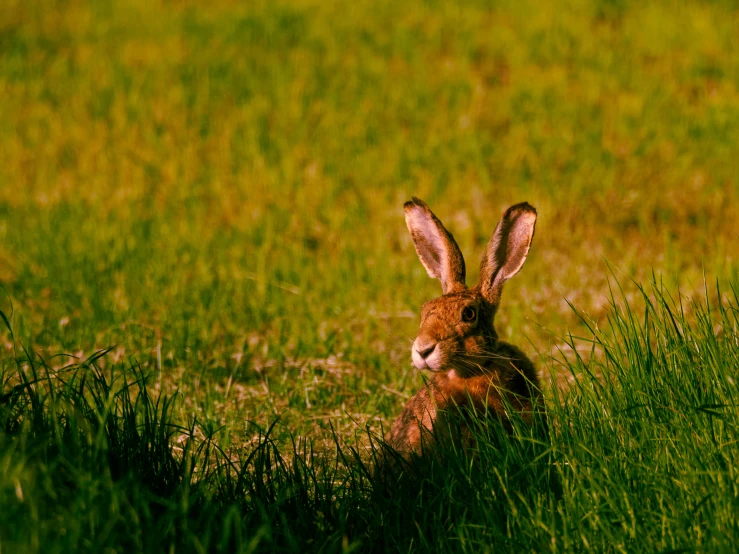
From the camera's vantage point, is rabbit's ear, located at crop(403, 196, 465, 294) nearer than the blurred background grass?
Yes

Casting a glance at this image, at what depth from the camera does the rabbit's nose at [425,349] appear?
381 centimetres

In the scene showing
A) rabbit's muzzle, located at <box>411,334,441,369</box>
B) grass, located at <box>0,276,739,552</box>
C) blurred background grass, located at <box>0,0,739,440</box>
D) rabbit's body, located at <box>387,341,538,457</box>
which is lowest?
grass, located at <box>0,276,739,552</box>

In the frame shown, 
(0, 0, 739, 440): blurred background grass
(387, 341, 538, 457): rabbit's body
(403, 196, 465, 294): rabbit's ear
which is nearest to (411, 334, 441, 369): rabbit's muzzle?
(387, 341, 538, 457): rabbit's body

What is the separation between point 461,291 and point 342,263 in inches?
118

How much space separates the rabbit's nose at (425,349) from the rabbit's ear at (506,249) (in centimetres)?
51

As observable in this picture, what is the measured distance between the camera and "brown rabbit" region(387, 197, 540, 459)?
3.88 m

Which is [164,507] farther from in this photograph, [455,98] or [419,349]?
[455,98]

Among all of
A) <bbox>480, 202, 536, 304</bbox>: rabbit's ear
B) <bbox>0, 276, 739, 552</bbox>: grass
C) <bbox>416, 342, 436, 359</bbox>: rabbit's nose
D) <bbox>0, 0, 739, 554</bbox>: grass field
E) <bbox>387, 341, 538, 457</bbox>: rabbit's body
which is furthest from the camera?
<bbox>480, 202, 536, 304</bbox>: rabbit's ear

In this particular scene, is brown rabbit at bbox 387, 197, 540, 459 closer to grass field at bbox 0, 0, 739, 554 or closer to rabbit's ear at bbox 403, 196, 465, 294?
rabbit's ear at bbox 403, 196, 465, 294

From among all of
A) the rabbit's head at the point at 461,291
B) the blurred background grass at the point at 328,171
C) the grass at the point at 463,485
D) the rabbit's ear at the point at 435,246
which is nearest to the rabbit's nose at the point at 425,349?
the rabbit's head at the point at 461,291

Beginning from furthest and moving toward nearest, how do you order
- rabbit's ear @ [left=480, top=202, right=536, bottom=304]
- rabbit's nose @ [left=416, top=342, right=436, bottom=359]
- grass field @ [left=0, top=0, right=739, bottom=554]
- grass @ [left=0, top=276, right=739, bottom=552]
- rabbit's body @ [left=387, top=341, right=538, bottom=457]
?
rabbit's ear @ [left=480, top=202, right=536, bottom=304] < rabbit's body @ [left=387, top=341, right=538, bottom=457] < rabbit's nose @ [left=416, top=342, right=436, bottom=359] < grass field @ [left=0, top=0, right=739, bottom=554] < grass @ [left=0, top=276, right=739, bottom=552]

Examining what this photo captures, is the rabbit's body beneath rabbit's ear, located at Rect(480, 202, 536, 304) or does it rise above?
beneath

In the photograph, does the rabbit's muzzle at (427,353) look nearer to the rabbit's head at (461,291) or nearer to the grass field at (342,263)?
the rabbit's head at (461,291)

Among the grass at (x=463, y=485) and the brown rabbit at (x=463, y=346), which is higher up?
the brown rabbit at (x=463, y=346)
